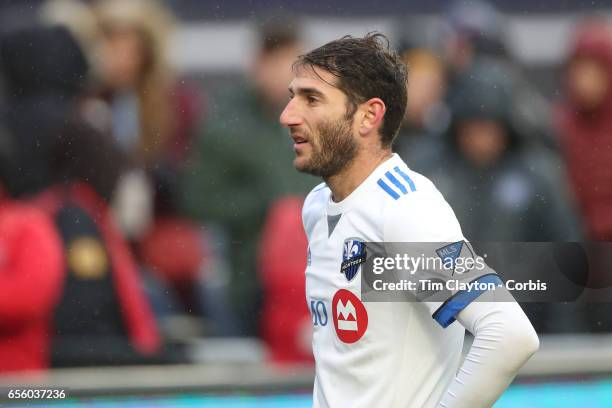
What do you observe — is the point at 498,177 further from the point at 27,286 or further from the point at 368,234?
the point at 368,234

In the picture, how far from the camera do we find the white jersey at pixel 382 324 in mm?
2998

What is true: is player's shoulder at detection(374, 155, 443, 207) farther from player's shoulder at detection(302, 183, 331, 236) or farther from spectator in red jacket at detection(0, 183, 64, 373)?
spectator in red jacket at detection(0, 183, 64, 373)

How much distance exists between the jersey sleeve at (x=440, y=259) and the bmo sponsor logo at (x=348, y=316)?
15 centimetres

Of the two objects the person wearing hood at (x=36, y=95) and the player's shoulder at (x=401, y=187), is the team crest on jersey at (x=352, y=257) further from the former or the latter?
the person wearing hood at (x=36, y=95)

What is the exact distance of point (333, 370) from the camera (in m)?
3.12

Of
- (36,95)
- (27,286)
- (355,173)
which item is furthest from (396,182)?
(36,95)

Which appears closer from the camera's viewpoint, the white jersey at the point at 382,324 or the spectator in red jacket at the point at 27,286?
the white jersey at the point at 382,324

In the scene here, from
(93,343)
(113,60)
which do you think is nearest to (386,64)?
(93,343)

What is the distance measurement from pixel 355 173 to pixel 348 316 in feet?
1.16

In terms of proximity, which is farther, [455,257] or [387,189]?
[387,189]

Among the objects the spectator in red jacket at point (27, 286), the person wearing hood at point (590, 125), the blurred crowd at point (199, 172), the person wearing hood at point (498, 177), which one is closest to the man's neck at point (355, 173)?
the blurred crowd at point (199, 172)

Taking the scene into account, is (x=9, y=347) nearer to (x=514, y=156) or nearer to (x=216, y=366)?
(x=216, y=366)

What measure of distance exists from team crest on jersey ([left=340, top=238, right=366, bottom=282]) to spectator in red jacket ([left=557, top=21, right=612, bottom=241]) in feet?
8.12

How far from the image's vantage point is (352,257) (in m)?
3.08
